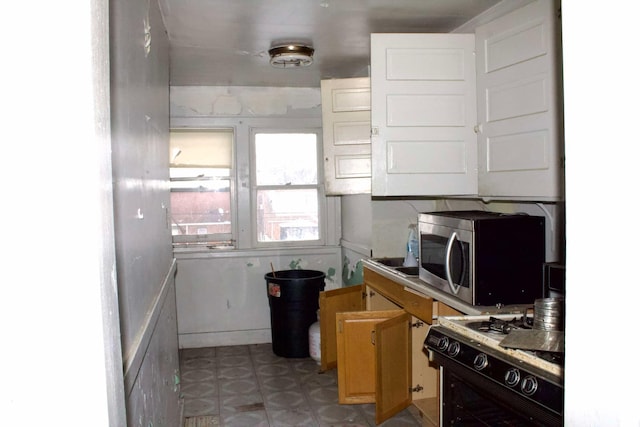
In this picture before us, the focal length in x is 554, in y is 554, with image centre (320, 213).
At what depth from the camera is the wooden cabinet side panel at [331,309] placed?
404 cm

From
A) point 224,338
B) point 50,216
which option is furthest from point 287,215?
point 50,216

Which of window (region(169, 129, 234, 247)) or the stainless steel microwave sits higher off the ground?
window (region(169, 129, 234, 247))

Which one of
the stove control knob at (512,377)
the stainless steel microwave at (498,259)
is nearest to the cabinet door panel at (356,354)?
the stainless steel microwave at (498,259)

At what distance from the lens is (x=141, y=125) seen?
74.9 inches

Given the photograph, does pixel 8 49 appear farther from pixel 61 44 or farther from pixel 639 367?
pixel 639 367

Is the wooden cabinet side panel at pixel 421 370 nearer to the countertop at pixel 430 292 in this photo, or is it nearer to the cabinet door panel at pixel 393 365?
the cabinet door panel at pixel 393 365

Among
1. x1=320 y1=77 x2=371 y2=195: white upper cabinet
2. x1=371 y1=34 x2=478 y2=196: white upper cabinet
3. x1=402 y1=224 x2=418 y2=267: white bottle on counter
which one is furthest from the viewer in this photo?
x1=320 y1=77 x2=371 y2=195: white upper cabinet

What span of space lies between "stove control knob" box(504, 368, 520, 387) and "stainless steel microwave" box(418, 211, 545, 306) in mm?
828

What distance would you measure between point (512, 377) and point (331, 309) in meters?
2.36

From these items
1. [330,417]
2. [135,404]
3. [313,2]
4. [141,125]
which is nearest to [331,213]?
[330,417]

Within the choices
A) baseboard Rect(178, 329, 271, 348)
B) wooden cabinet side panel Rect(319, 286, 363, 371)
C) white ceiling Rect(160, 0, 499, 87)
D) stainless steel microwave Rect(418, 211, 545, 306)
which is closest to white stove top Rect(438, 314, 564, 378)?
stainless steel microwave Rect(418, 211, 545, 306)

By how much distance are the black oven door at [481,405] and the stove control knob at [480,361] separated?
0.04m

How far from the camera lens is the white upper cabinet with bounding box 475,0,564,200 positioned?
7.88ft

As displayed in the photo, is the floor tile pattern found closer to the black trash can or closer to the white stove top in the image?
the black trash can
